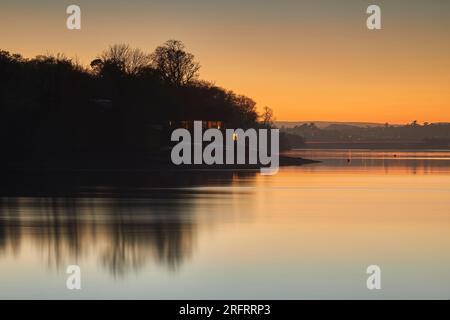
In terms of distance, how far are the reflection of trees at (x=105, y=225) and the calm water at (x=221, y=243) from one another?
0.05 meters

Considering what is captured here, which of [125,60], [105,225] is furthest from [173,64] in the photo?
[105,225]

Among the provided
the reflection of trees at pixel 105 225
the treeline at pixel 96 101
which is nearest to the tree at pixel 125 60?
the treeline at pixel 96 101

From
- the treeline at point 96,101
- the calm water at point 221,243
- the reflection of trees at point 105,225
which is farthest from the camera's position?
the treeline at point 96,101

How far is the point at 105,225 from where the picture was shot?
36.2 m

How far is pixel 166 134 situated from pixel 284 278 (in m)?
96.7

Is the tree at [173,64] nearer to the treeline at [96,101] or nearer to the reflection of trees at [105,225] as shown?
the treeline at [96,101]

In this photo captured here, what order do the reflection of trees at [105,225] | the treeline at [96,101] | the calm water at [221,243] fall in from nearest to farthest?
1. the calm water at [221,243]
2. the reflection of trees at [105,225]
3. the treeline at [96,101]

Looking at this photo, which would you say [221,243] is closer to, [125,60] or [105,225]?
[105,225]

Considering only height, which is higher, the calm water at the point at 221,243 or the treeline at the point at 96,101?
the treeline at the point at 96,101

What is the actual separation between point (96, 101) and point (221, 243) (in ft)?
273

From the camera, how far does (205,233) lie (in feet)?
113

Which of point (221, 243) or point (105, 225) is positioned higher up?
point (105, 225)

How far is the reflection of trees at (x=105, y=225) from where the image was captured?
91.6 ft
